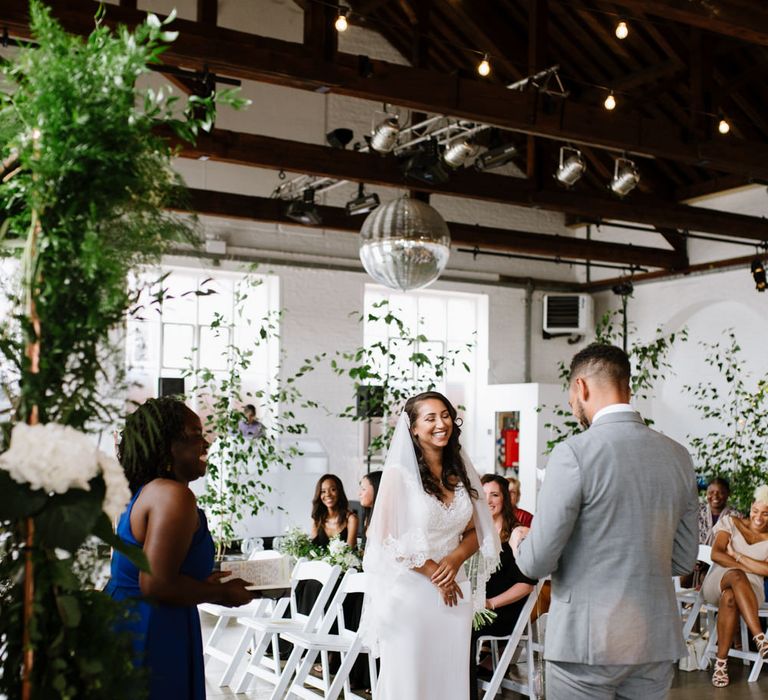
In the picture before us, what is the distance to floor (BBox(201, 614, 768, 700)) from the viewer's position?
6113mm

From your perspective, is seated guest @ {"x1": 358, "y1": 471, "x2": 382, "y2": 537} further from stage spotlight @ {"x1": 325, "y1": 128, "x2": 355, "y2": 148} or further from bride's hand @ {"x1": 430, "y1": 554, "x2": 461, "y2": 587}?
stage spotlight @ {"x1": 325, "y1": 128, "x2": 355, "y2": 148}

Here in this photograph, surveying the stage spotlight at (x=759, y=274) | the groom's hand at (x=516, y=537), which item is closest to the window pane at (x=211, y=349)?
the stage spotlight at (x=759, y=274)

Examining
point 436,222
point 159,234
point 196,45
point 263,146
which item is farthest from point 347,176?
point 159,234

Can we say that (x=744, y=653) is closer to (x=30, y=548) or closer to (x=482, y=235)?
(x=30, y=548)

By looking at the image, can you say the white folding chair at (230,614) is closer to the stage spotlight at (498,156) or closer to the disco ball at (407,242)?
the disco ball at (407,242)

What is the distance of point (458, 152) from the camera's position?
28.7 ft

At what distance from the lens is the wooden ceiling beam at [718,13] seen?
5.48m

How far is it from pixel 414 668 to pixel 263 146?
5.79m

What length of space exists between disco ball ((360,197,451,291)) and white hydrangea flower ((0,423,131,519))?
12.8 ft

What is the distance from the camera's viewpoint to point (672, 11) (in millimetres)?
5496

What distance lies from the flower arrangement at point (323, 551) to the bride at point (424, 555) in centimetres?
149

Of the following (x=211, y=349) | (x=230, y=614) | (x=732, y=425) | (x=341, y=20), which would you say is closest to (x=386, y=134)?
(x=341, y=20)

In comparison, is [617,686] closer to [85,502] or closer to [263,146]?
[85,502]

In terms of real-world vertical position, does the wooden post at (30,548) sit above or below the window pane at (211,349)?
below
